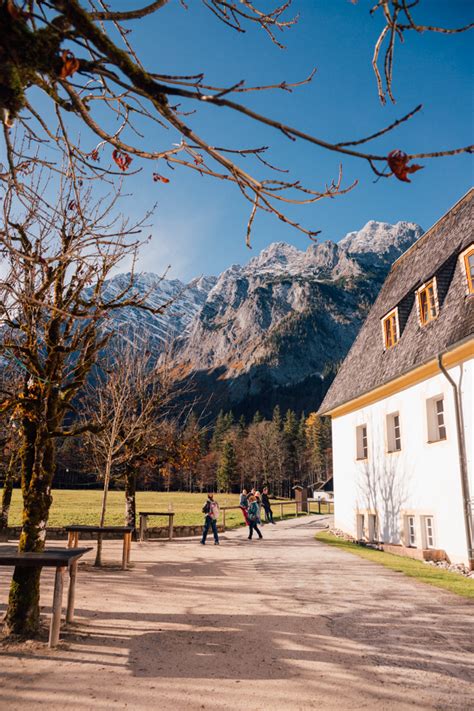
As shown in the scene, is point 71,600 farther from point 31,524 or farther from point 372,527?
point 372,527

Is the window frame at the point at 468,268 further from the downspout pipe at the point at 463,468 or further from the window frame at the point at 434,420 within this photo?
the window frame at the point at 434,420

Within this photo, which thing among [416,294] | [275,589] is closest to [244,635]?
[275,589]

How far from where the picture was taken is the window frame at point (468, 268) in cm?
1218

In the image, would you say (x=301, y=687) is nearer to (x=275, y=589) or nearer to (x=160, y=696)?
(x=160, y=696)

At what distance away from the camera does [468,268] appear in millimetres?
12430

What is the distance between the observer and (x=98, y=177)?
12.0ft

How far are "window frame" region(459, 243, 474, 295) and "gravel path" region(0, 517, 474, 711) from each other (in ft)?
23.8

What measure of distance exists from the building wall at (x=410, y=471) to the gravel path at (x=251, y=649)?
329cm

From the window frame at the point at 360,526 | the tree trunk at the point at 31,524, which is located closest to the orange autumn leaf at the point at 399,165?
the tree trunk at the point at 31,524

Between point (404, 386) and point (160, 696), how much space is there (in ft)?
41.4

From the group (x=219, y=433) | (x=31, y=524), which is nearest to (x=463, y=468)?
(x=31, y=524)

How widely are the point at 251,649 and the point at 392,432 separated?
39.9 ft

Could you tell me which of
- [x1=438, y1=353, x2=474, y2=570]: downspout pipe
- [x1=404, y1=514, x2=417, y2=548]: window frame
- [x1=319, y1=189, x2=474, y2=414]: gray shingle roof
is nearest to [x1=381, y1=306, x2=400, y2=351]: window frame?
[x1=319, y1=189, x2=474, y2=414]: gray shingle roof

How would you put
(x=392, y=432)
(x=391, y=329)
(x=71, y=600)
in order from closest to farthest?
(x=71, y=600), (x=392, y=432), (x=391, y=329)
